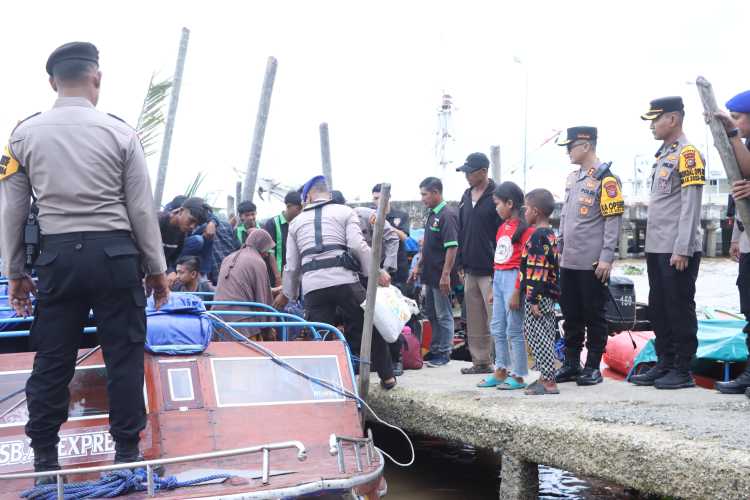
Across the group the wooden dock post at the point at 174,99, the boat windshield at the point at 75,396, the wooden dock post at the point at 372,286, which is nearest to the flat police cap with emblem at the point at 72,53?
the boat windshield at the point at 75,396

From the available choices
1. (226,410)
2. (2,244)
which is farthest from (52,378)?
(226,410)

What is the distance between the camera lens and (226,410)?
4477 mm

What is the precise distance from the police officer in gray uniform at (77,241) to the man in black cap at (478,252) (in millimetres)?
3375

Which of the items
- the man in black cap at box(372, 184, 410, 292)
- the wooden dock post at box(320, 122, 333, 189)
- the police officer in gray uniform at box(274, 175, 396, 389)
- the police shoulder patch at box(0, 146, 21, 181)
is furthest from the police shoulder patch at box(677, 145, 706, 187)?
the wooden dock post at box(320, 122, 333, 189)

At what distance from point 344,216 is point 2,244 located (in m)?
2.82

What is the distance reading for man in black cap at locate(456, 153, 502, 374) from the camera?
21.7 ft

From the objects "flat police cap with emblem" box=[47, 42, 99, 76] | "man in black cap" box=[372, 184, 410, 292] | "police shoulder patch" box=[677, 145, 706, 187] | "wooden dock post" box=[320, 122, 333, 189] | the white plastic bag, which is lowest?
the white plastic bag

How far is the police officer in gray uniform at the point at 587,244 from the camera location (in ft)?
18.6

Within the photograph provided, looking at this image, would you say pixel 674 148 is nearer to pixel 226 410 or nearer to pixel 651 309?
pixel 651 309

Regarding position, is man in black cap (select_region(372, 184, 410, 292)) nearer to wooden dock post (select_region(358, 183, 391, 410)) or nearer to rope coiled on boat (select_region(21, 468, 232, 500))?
wooden dock post (select_region(358, 183, 391, 410))

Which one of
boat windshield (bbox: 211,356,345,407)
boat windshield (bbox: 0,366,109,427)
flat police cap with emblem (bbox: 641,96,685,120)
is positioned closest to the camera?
boat windshield (bbox: 0,366,109,427)

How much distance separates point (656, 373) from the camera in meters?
5.72

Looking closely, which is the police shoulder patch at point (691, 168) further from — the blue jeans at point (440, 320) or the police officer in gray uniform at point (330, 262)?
the blue jeans at point (440, 320)

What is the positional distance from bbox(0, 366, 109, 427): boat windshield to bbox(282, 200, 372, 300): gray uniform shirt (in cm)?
201
